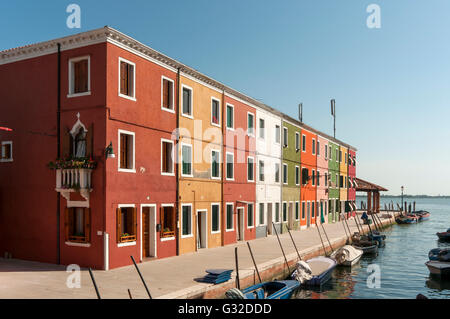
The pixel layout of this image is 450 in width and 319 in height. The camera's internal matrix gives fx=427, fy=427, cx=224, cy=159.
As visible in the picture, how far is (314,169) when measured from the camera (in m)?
42.7

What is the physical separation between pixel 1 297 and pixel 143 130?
9.04 metres

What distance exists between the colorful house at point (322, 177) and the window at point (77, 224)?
2955 cm

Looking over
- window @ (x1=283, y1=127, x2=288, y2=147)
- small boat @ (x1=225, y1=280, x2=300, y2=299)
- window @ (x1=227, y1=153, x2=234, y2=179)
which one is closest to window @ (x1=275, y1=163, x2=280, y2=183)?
window @ (x1=283, y1=127, x2=288, y2=147)

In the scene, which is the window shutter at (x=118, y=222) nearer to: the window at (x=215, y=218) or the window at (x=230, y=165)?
the window at (x=215, y=218)

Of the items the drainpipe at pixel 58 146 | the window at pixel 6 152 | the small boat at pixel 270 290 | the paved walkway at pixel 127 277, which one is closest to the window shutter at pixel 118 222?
the paved walkway at pixel 127 277

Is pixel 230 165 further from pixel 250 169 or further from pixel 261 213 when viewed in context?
pixel 261 213

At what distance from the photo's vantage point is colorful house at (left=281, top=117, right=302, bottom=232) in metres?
35.2

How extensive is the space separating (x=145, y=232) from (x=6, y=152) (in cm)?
746

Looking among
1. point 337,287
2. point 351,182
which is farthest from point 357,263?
point 351,182

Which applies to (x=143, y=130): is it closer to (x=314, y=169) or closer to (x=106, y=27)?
(x=106, y=27)

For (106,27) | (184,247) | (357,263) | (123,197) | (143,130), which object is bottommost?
(357,263)

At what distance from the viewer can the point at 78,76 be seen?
1816 centimetres

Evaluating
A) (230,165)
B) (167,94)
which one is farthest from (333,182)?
(167,94)

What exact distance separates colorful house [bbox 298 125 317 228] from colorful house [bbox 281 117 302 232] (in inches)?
42.8
